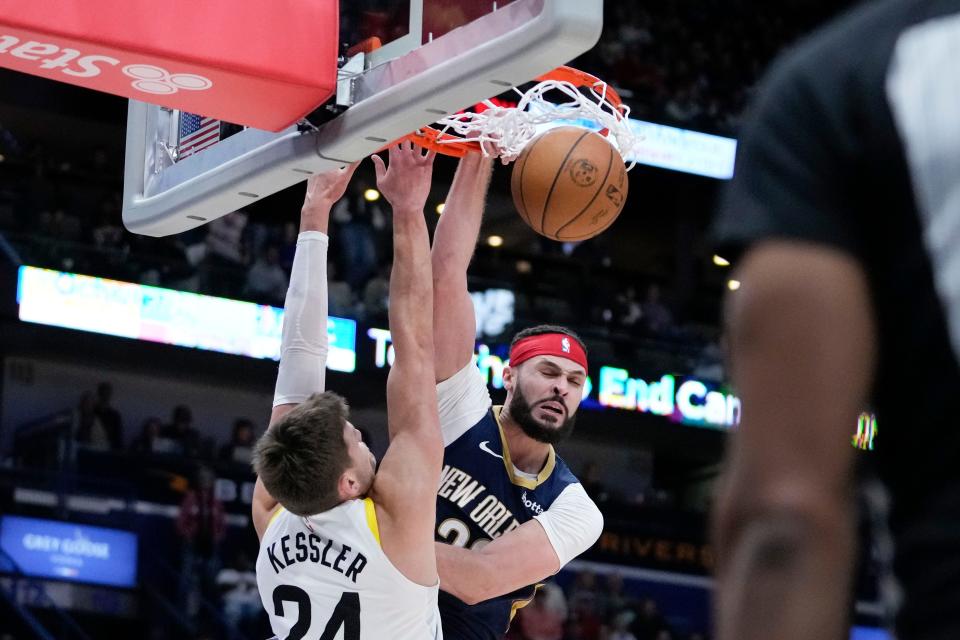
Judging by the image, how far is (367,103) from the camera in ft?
13.9

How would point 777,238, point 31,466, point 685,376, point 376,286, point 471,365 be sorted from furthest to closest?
point 685,376 < point 376,286 < point 31,466 < point 471,365 < point 777,238

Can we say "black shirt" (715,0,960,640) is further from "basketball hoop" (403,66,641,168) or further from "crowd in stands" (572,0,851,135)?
"crowd in stands" (572,0,851,135)

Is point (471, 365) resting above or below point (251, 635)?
above

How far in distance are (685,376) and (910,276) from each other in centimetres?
1842

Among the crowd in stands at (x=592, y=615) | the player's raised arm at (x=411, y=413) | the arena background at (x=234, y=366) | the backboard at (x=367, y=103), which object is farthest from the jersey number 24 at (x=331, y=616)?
the crowd in stands at (x=592, y=615)

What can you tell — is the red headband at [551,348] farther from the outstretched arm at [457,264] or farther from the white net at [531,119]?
the white net at [531,119]

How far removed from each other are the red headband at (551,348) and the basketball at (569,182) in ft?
1.72

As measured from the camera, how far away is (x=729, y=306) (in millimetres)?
1287

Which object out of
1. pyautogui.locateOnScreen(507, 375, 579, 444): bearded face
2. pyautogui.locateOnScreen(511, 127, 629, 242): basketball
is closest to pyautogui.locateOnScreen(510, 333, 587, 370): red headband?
pyautogui.locateOnScreen(507, 375, 579, 444): bearded face

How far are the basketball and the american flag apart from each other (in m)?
1.04

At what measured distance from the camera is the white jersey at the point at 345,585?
4223mm

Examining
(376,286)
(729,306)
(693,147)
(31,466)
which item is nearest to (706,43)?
(693,147)

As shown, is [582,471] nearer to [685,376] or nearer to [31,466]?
[685,376]

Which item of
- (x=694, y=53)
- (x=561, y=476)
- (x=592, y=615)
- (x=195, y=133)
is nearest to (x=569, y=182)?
(x=561, y=476)
